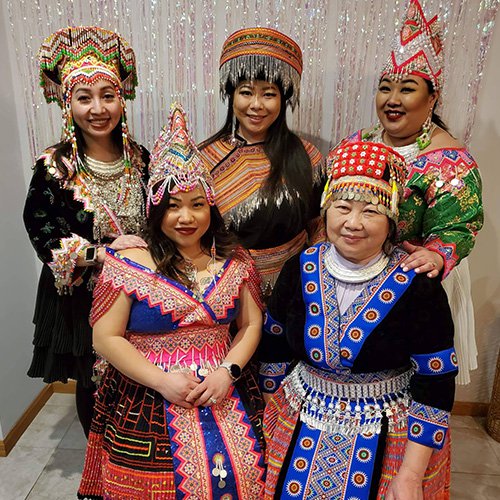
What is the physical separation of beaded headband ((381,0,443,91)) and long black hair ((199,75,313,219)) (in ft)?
1.19

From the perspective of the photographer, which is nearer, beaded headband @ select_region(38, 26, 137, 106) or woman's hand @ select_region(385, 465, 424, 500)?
woman's hand @ select_region(385, 465, 424, 500)

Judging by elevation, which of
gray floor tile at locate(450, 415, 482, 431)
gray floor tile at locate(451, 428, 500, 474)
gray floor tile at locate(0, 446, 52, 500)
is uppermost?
gray floor tile at locate(0, 446, 52, 500)

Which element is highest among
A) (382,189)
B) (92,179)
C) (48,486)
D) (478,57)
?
(478,57)

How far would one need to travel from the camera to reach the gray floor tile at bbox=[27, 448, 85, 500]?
1973 mm

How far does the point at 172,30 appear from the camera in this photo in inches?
77.8

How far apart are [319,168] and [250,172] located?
0.26 metres

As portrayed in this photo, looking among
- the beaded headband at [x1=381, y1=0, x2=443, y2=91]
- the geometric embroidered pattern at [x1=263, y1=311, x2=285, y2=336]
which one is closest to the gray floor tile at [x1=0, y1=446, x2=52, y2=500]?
the geometric embroidered pattern at [x1=263, y1=311, x2=285, y2=336]

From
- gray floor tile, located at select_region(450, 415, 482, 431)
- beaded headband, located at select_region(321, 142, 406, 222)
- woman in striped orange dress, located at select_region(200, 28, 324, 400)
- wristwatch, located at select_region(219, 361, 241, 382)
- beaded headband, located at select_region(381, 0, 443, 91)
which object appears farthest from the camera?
gray floor tile, located at select_region(450, 415, 482, 431)

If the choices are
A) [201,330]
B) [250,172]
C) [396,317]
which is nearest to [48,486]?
[201,330]

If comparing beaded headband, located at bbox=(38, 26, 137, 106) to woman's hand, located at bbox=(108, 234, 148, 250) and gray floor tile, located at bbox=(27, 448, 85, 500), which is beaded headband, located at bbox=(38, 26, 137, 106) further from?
gray floor tile, located at bbox=(27, 448, 85, 500)

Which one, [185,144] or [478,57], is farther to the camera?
[478,57]

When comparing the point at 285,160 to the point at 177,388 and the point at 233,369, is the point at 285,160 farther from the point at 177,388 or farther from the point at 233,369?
the point at 177,388

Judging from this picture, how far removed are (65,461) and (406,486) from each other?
166 centimetres

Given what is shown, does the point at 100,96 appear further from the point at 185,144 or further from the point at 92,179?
the point at 185,144
